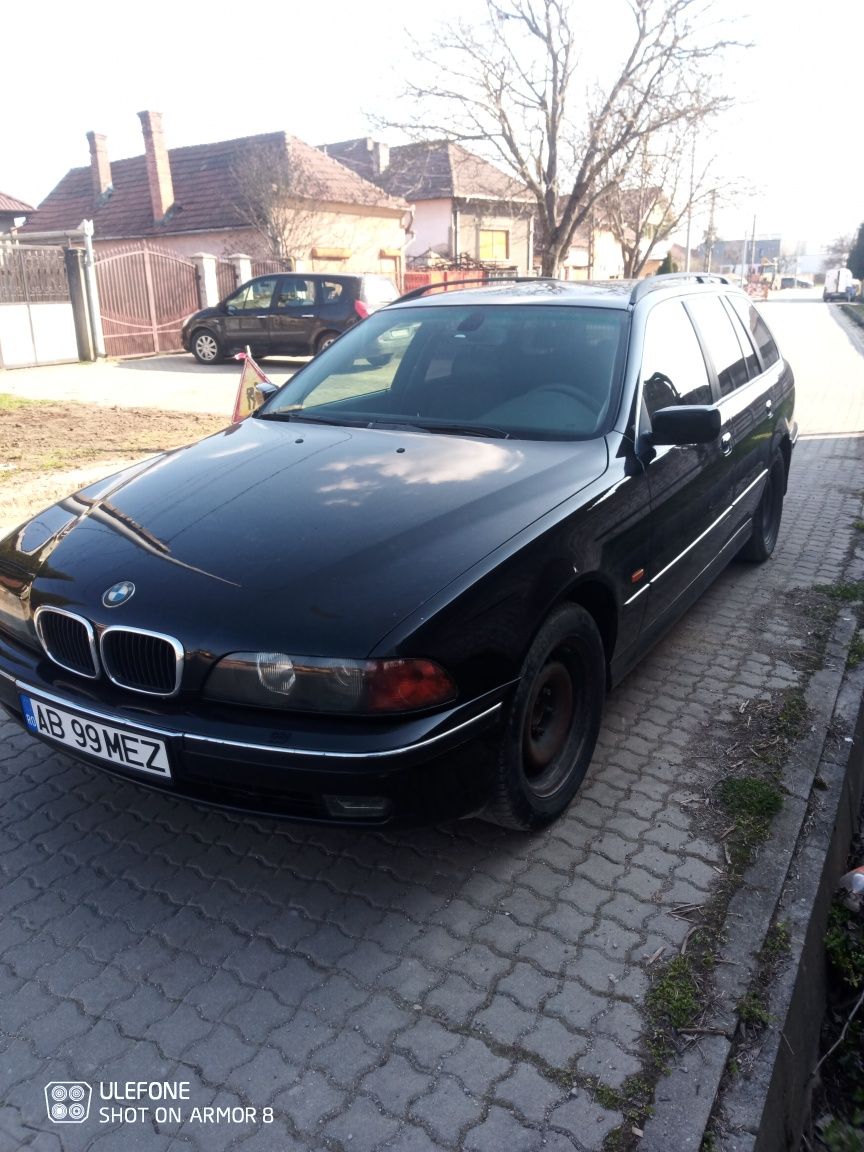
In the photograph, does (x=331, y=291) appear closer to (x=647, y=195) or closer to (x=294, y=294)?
(x=294, y=294)

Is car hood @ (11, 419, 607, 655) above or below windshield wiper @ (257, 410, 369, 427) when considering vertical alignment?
below

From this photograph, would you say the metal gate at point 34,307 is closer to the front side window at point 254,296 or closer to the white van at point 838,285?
the front side window at point 254,296

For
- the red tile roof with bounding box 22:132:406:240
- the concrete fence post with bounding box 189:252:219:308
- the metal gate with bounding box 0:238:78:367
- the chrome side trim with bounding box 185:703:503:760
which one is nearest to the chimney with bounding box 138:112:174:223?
the red tile roof with bounding box 22:132:406:240

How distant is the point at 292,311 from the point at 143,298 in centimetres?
503

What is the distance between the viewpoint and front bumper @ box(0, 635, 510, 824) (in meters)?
2.35

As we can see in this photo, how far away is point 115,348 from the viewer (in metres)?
19.4

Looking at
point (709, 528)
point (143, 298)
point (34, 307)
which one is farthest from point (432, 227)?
point (709, 528)

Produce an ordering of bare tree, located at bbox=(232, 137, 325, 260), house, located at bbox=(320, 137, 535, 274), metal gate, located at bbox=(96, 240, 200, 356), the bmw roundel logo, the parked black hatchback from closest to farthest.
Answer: the bmw roundel logo → the parked black hatchback → metal gate, located at bbox=(96, 240, 200, 356) → bare tree, located at bbox=(232, 137, 325, 260) → house, located at bbox=(320, 137, 535, 274)

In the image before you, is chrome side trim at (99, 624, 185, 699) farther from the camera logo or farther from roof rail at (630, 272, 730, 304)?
roof rail at (630, 272, 730, 304)

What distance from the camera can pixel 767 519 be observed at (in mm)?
6016

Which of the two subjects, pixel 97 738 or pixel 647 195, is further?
pixel 647 195

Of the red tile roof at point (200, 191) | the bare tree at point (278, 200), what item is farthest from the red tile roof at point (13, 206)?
the bare tree at point (278, 200)

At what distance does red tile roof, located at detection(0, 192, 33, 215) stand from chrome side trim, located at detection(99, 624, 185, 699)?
31900 millimetres

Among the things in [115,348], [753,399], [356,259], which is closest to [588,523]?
[753,399]
